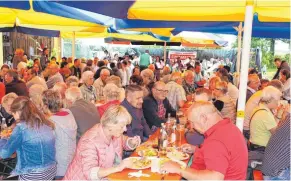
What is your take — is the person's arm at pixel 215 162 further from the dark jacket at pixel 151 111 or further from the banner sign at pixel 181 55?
the banner sign at pixel 181 55

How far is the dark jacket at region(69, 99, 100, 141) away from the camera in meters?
4.19

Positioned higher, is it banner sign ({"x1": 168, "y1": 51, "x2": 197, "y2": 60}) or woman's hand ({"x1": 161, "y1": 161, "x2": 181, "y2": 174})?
banner sign ({"x1": 168, "y1": 51, "x2": 197, "y2": 60})

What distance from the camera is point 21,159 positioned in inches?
128

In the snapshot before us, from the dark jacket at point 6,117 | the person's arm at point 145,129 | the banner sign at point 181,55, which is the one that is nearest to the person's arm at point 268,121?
the person's arm at point 145,129

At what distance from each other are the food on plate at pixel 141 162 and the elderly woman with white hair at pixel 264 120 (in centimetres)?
154

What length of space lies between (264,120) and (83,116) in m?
2.05

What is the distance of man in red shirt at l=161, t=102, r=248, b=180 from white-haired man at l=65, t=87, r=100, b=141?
62.0 inches

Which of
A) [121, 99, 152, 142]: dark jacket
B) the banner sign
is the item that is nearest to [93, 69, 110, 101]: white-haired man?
[121, 99, 152, 142]: dark jacket

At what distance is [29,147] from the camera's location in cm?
322

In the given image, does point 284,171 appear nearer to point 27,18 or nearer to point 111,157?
point 111,157

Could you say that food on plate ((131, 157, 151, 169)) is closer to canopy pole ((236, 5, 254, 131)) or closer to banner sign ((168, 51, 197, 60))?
canopy pole ((236, 5, 254, 131))

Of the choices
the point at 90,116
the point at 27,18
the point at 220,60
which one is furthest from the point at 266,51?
the point at 90,116

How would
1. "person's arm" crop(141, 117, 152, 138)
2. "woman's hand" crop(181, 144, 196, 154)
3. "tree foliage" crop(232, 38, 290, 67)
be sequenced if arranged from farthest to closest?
"tree foliage" crop(232, 38, 290, 67)
"person's arm" crop(141, 117, 152, 138)
"woman's hand" crop(181, 144, 196, 154)

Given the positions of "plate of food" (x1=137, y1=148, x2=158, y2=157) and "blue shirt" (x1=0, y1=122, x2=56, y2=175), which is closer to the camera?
"blue shirt" (x1=0, y1=122, x2=56, y2=175)
